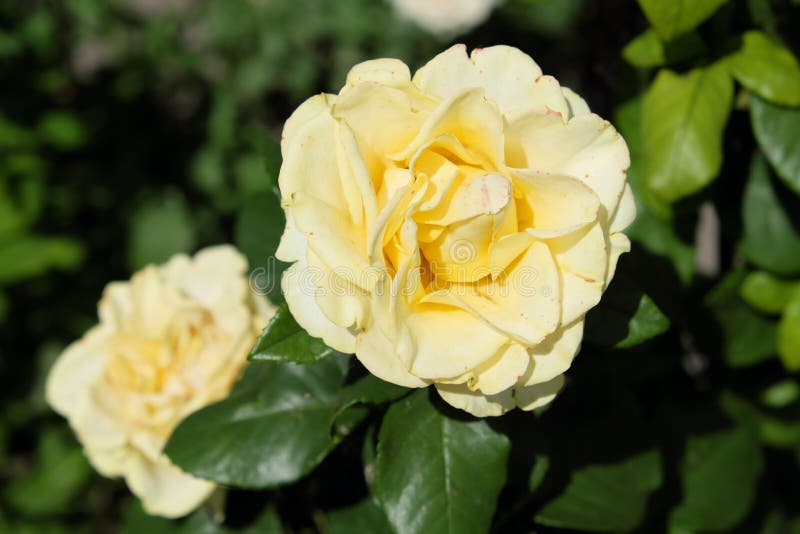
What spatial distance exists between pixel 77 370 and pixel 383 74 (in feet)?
2.51

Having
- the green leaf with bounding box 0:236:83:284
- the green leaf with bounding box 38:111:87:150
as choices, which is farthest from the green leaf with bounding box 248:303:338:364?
the green leaf with bounding box 38:111:87:150

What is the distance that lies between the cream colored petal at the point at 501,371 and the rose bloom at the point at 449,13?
1688 millimetres

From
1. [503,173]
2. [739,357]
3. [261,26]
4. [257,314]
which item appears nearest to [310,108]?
[503,173]

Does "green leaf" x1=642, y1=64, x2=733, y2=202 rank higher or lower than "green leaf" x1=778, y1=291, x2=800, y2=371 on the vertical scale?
higher

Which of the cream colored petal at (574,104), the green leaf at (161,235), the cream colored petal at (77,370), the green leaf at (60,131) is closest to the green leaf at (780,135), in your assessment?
the cream colored petal at (574,104)

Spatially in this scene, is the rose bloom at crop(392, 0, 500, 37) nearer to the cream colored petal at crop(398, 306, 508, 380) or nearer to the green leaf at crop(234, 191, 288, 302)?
the green leaf at crop(234, 191, 288, 302)

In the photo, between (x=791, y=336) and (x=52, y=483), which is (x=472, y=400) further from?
(x=52, y=483)

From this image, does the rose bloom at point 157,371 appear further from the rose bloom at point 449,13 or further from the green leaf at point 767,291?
the rose bloom at point 449,13

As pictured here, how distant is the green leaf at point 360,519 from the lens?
102cm

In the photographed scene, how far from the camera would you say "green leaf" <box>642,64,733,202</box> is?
1039 millimetres

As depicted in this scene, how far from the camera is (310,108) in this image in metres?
0.73

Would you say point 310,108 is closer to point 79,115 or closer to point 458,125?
point 458,125

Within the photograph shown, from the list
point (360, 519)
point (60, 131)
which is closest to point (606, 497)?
point (360, 519)

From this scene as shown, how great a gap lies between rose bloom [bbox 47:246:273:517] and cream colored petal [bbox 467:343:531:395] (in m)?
0.49
